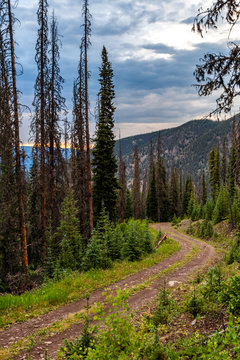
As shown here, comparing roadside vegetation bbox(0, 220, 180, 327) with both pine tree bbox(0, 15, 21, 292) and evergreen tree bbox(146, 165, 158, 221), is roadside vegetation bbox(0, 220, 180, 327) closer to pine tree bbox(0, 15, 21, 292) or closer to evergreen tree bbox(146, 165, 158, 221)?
pine tree bbox(0, 15, 21, 292)

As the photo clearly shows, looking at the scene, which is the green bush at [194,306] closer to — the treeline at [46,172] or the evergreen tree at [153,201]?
the treeline at [46,172]

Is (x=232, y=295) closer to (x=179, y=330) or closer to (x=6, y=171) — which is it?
(x=179, y=330)

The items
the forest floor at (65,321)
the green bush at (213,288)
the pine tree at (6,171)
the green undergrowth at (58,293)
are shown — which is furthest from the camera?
the pine tree at (6,171)

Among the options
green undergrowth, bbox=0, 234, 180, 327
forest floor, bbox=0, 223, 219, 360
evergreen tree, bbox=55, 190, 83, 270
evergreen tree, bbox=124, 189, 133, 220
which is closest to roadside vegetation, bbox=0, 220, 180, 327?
green undergrowth, bbox=0, 234, 180, 327

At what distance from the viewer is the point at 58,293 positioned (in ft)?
30.0

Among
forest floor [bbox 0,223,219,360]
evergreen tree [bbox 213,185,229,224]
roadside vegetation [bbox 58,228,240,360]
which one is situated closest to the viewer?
roadside vegetation [bbox 58,228,240,360]

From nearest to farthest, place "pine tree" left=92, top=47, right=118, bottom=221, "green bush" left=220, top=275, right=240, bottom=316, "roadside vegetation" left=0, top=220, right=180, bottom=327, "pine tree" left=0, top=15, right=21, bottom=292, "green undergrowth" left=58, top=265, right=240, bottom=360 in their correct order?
"green undergrowth" left=58, top=265, right=240, bottom=360 → "green bush" left=220, top=275, right=240, bottom=316 → "roadside vegetation" left=0, top=220, right=180, bottom=327 → "pine tree" left=0, top=15, right=21, bottom=292 → "pine tree" left=92, top=47, right=118, bottom=221

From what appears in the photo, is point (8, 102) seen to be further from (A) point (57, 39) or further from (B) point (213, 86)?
(B) point (213, 86)

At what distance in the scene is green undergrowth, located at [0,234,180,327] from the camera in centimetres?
796

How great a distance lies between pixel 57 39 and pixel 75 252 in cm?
1326

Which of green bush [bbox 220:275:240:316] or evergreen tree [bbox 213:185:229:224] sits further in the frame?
evergreen tree [bbox 213:185:229:224]

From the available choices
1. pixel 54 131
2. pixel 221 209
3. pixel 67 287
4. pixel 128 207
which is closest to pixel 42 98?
pixel 54 131

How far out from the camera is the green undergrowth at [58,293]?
7961mm

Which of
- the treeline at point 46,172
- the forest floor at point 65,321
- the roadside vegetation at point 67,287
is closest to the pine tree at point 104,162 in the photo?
the treeline at point 46,172
